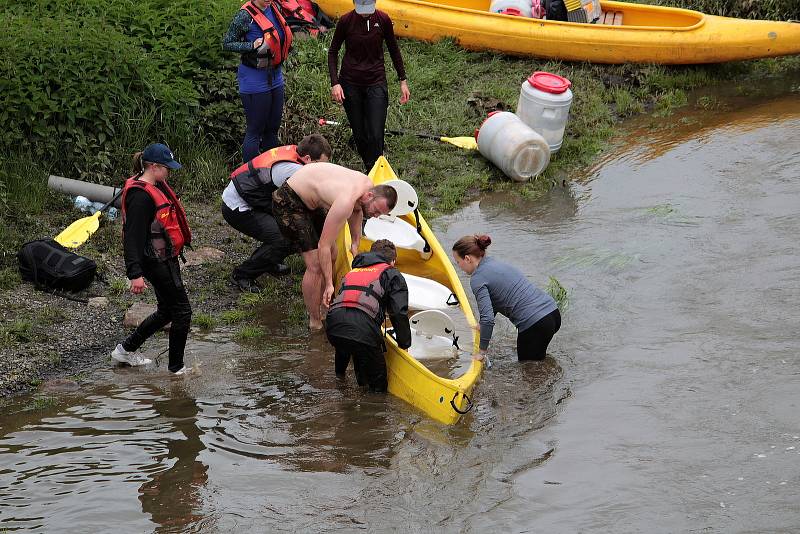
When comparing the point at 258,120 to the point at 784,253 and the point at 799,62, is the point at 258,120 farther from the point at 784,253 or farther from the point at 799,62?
the point at 799,62

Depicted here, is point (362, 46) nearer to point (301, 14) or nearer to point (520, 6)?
point (301, 14)

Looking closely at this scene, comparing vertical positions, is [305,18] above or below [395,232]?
above

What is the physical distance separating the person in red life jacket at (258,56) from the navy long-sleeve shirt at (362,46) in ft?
1.78

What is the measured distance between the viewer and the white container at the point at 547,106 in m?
11.8

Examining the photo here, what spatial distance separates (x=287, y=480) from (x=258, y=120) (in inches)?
197

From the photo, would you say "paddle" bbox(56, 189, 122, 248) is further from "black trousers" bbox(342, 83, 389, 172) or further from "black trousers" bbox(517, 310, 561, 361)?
"black trousers" bbox(517, 310, 561, 361)

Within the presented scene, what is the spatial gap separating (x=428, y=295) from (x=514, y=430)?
208 cm

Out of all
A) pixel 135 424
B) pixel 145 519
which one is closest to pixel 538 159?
pixel 135 424

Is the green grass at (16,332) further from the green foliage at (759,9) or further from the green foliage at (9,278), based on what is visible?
the green foliage at (759,9)

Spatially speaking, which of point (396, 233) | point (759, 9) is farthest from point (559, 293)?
point (759, 9)

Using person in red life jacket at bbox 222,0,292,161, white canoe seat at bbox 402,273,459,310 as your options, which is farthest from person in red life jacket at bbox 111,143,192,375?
person in red life jacket at bbox 222,0,292,161

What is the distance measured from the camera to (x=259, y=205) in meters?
9.10

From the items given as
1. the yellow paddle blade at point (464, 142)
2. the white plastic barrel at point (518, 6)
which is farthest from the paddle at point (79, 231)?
the white plastic barrel at point (518, 6)

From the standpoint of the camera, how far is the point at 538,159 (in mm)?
11617
